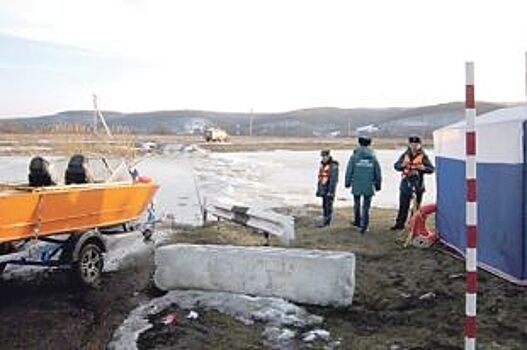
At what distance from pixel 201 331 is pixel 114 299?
202cm

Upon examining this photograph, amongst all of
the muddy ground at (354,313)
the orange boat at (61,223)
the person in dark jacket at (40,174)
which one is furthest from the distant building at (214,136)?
the person in dark jacket at (40,174)

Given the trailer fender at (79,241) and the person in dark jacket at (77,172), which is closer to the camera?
the trailer fender at (79,241)

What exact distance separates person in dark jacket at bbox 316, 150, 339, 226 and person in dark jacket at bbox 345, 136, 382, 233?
566 mm

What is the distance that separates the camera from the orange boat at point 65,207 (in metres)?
7.79

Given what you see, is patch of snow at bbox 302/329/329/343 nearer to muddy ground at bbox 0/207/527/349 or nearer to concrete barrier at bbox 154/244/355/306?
muddy ground at bbox 0/207/527/349

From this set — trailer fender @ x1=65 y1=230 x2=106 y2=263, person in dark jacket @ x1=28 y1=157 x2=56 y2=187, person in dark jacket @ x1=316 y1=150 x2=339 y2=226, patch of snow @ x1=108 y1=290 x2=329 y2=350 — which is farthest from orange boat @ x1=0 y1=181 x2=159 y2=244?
person in dark jacket @ x1=316 y1=150 x2=339 y2=226

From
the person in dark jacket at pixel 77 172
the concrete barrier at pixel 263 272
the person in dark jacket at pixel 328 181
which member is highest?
the person in dark jacket at pixel 77 172

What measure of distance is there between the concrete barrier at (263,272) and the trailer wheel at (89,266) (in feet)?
4.40

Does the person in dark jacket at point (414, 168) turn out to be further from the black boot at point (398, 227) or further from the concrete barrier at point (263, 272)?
the concrete barrier at point (263, 272)

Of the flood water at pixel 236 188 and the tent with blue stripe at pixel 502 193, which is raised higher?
the tent with blue stripe at pixel 502 193

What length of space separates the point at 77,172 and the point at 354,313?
15.5ft

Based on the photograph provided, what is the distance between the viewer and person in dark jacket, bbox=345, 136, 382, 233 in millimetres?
11688

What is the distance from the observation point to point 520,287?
24.3 ft

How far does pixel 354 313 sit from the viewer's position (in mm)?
7016
